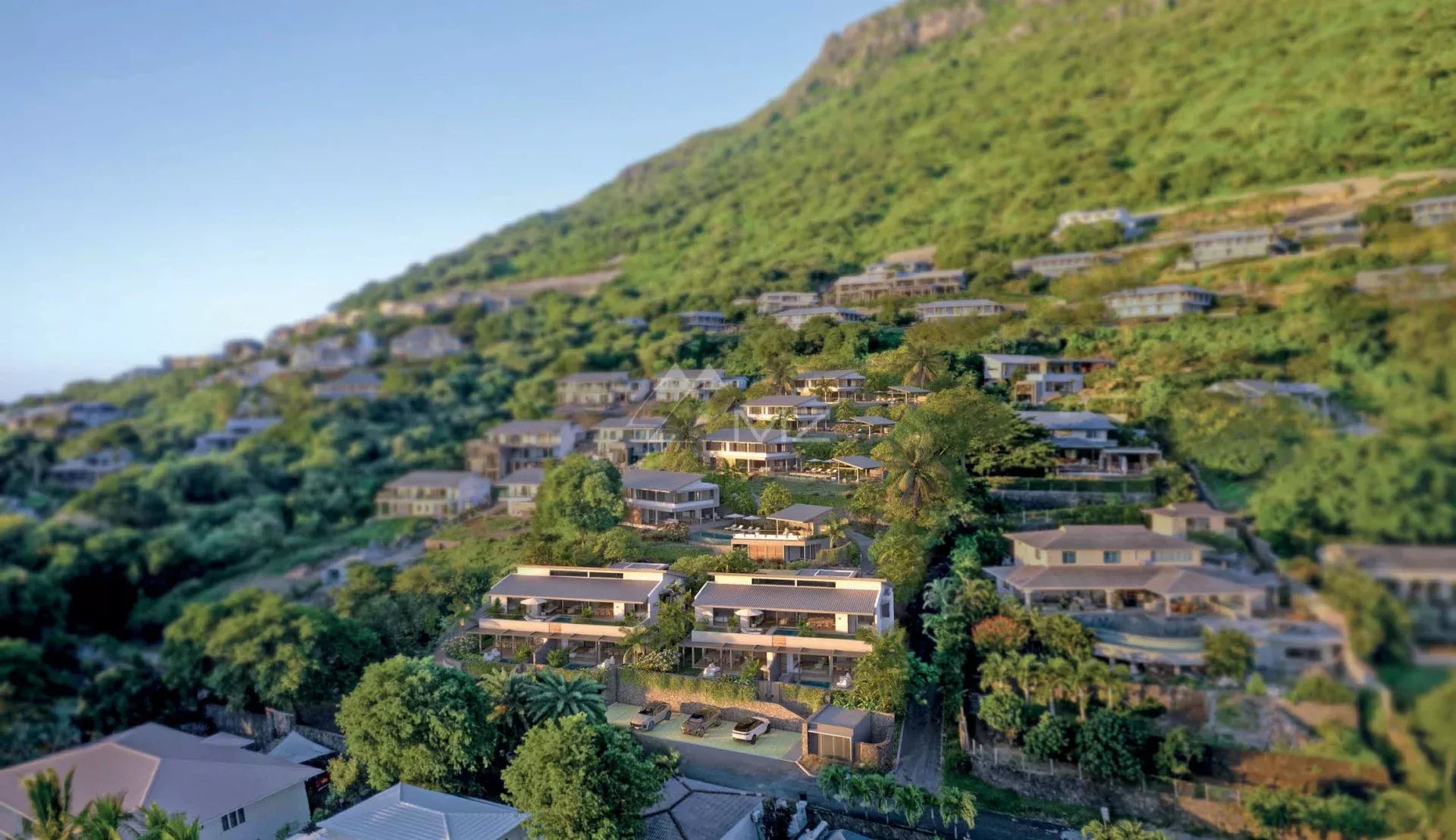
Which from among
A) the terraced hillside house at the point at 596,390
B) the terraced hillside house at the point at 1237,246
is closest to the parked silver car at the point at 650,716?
the terraced hillside house at the point at 596,390

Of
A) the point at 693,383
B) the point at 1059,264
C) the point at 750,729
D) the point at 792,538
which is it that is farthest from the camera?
the point at 1059,264

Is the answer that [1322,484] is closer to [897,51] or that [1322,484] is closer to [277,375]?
[277,375]

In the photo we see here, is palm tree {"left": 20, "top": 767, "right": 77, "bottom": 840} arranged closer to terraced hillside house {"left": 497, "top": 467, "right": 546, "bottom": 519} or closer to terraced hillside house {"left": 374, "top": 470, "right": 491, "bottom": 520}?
terraced hillside house {"left": 497, "top": 467, "right": 546, "bottom": 519}

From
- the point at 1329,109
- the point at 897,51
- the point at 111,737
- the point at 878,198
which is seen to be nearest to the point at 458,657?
the point at 111,737

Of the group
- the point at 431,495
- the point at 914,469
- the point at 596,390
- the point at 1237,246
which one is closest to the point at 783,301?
the point at 914,469

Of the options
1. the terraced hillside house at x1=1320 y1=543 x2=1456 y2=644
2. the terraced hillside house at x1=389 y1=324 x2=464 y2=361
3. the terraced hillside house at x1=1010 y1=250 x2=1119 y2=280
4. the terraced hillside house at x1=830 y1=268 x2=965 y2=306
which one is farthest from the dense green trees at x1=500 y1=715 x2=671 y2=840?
the terraced hillside house at x1=389 y1=324 x2=464 y2=361

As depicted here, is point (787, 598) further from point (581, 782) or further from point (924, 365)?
point (581, 782)
